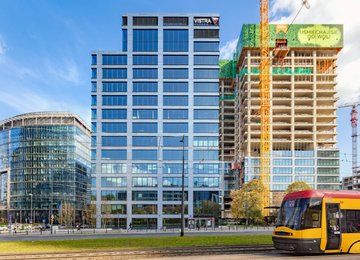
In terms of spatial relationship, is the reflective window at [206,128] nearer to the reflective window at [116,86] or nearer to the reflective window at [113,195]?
the reflective window at [116,86]

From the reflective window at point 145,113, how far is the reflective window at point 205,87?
1181 cm

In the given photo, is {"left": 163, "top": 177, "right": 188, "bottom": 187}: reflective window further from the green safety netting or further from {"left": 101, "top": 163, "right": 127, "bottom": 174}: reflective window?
the green safety netting

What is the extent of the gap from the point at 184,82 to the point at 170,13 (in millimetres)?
18046

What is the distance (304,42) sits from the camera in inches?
4149

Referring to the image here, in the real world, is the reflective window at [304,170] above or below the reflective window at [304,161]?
below

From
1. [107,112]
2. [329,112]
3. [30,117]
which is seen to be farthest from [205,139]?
[30,117]

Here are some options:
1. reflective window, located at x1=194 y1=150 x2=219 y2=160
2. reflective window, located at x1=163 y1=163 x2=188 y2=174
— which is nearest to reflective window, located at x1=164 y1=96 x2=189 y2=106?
reflective window, located at x1=194 y1=150 x2=219 y2=160

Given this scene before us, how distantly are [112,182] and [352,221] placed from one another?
59.2m

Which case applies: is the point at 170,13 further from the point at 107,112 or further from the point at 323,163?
the point at 323,163

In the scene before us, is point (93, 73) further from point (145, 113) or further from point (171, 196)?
point (171, 196)

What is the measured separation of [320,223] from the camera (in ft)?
54.0

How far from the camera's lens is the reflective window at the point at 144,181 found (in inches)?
2744

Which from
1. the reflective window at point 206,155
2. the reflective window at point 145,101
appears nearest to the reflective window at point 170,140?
the reflective window at point 206,155

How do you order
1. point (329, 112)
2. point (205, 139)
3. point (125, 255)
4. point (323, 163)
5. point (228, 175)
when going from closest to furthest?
point (125, 255) < point (205, 139) < point (323, 163) < point (329, 112) < point (228, 175)
